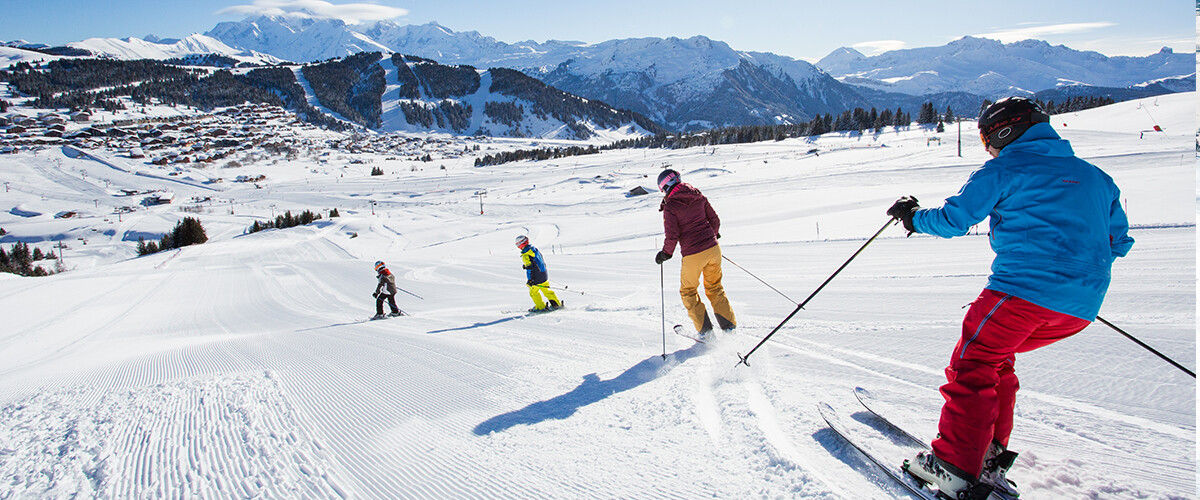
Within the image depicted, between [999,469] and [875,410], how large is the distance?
0.66 m

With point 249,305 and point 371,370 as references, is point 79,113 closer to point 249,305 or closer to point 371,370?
point 249,305

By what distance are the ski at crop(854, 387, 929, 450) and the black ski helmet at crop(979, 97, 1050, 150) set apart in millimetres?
1454

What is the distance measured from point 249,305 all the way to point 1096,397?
1488 centimetres

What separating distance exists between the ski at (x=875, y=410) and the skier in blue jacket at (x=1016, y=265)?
0.32 m

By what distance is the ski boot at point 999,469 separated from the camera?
2.06 m

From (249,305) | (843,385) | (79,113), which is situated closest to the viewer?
(843,385)

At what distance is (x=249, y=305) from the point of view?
12.2m

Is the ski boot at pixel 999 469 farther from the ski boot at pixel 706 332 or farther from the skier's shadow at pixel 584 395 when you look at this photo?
the ski boot at pixel 706 332

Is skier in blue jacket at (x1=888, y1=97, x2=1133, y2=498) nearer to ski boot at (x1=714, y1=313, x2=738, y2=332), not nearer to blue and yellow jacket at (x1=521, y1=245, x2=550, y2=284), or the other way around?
ski boot at (x1=714, y1=313, x2=738, y2=332)

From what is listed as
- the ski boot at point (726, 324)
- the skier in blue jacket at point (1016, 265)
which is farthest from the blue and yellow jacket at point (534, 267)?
the skier in blue jacket at point (1016, 265)

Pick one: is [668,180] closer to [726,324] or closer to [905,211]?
[726,324]

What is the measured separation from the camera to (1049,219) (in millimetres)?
1955

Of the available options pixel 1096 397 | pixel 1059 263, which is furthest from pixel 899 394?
pixel 1059 263

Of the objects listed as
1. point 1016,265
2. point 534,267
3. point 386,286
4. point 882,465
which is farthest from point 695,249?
point 386,286
